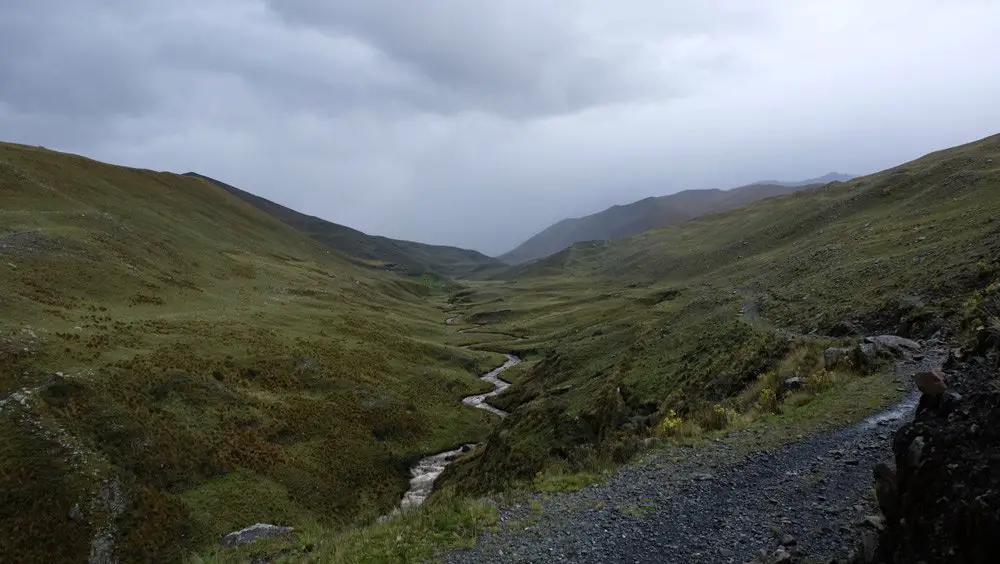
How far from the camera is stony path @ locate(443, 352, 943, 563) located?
482 inches

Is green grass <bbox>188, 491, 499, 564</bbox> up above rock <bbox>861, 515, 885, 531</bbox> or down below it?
below

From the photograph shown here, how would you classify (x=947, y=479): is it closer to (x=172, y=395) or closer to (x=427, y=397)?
(x=172, y=395)

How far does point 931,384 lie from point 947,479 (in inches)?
100

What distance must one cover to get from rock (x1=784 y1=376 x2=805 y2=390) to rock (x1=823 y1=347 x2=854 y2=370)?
5.52 ft

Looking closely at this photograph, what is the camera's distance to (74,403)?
1559 inches

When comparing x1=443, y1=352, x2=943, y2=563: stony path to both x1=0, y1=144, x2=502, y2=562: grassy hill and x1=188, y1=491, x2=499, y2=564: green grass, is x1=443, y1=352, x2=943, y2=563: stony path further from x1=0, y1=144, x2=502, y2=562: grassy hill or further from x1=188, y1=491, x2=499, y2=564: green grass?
x1=0, y1=144, x2=502, y2=562: grassy hill

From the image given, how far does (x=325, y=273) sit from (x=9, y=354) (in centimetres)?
11303

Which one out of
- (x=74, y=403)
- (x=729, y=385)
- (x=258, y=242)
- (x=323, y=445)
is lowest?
(x=323, y=445)

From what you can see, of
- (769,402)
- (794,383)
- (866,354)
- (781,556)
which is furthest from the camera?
(794,383)

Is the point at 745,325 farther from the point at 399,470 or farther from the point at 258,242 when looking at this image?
the point at 258,242

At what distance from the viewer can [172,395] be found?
47.2 meters

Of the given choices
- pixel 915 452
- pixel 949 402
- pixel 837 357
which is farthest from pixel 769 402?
pixel 915 452

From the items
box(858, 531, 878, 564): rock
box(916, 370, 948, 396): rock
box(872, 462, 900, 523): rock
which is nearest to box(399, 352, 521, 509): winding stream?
box(858, 531, 878, 564): rock

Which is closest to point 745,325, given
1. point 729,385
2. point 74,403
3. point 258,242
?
point 729,385
